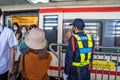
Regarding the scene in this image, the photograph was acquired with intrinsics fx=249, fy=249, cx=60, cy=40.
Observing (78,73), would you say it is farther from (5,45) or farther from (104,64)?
(5,45)

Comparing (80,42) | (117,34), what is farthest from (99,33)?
(80,42)

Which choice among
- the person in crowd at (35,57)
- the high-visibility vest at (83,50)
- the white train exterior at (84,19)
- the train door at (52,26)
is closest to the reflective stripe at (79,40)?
the high-visibility vest at (83,50)

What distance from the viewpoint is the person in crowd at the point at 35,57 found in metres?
3.24

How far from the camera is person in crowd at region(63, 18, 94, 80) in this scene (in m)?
3.82

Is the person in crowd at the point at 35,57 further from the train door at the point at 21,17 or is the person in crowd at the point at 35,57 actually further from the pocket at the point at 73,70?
the train door at the point at 21,17

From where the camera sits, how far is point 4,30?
11.6ft

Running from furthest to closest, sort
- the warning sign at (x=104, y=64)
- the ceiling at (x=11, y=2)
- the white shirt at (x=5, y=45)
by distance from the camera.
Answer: the ceiling at (x=11, y=2) < the warning sign at (x=104, y=64) < the white shirt at (x=5, y=45)

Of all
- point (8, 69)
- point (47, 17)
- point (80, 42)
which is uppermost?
point (47, 17)

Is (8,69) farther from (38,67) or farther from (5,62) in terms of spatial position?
(38,67)

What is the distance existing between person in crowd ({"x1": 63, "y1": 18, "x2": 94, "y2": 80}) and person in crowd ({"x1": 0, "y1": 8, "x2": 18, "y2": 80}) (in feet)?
2.77

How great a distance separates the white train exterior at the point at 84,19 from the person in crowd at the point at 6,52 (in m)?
2.53

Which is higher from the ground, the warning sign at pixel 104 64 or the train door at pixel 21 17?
the train door at pixel 21 17

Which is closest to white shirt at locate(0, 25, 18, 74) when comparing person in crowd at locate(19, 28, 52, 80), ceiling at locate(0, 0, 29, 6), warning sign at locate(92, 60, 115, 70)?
person in crowd at locate(19, 28, 52, 80)

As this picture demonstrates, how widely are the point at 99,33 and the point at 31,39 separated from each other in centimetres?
350
